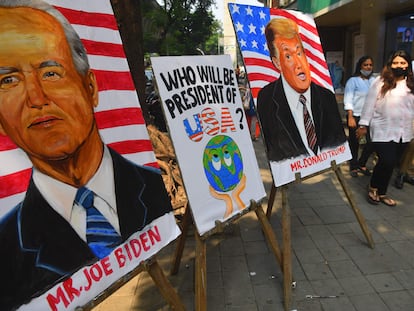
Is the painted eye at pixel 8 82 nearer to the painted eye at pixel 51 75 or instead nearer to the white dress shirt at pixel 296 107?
the painted eye at pixel 51 75

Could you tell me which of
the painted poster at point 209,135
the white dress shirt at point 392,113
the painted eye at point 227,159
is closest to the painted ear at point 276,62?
the painted poster at point 209,135

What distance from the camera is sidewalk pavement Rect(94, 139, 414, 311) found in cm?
258

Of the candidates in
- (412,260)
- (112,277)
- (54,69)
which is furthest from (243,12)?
(412,260)

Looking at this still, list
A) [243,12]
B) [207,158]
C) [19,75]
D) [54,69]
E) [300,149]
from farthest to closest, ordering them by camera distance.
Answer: [300,149]
[243,12]
[207,158]
[54,69]
[19,75]

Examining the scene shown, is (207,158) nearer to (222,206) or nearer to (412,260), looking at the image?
(222,206)

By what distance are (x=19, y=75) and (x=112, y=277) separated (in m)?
0.97

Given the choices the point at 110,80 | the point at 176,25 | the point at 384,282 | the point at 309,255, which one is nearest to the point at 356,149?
the point at 309,255

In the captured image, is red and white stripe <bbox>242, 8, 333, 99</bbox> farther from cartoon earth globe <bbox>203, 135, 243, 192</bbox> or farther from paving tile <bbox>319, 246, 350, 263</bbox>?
paving tile <bbox>319, 246, 350, 263</bbox>

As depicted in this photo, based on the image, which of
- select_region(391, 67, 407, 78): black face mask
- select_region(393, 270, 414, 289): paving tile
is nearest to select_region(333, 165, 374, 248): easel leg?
select_region(393, 270, 414, 289): paving tile

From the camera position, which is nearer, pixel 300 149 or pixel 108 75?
pixel 108 75

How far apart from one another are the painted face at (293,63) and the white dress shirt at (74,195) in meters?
1.70

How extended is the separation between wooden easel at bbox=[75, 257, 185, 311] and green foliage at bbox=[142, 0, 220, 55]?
12.9 meters

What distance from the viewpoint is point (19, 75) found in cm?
131

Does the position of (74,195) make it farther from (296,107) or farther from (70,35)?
(296,107)
